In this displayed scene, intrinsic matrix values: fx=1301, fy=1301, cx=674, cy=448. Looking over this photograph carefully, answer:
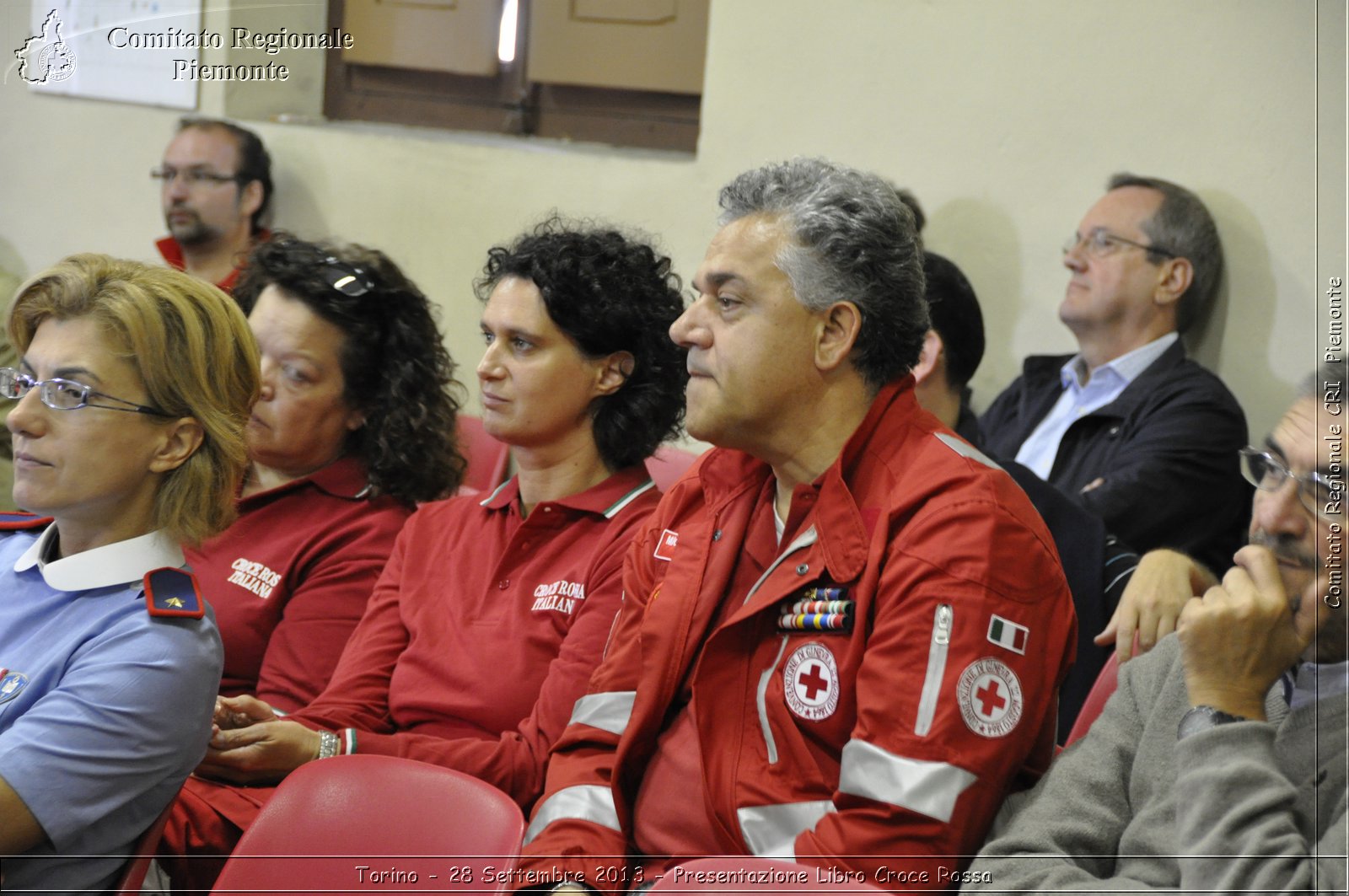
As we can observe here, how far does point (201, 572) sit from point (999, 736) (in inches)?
59.8

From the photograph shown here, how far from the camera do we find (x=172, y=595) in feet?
5.36

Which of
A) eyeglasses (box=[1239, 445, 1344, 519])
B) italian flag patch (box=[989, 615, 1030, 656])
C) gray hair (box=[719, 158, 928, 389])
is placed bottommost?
italian flag patch (box=[989, 615, 1030, 656])

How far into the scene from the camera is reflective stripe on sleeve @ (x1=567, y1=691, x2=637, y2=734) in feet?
5.88

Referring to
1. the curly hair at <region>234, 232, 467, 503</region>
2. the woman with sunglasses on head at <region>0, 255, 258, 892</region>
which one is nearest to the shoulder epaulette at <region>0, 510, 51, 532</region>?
the woman with sunglasses on head at <region>0, 255, 258, 892</region>

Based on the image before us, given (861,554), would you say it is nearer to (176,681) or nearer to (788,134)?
(176,681)

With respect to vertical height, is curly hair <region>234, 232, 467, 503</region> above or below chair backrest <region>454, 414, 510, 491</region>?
above

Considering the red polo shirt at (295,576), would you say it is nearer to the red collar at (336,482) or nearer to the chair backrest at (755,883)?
the red collar at (336,482)

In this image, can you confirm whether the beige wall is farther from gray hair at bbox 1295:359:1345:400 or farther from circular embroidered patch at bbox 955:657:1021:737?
circular embroidered patch at bbox 955:657:1021:737

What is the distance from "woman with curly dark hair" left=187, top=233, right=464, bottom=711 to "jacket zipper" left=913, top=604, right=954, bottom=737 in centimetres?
117

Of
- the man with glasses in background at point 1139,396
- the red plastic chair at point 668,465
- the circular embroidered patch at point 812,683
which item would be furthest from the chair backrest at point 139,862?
the man with glasses in background at point 1139,396

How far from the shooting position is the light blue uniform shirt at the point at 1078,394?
2.97 metres

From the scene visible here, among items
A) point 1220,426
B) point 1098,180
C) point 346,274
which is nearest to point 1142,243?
point 1098,180

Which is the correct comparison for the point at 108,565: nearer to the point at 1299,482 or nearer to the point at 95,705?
the point at 95,705

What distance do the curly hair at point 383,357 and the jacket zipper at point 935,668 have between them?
1.27 meters
